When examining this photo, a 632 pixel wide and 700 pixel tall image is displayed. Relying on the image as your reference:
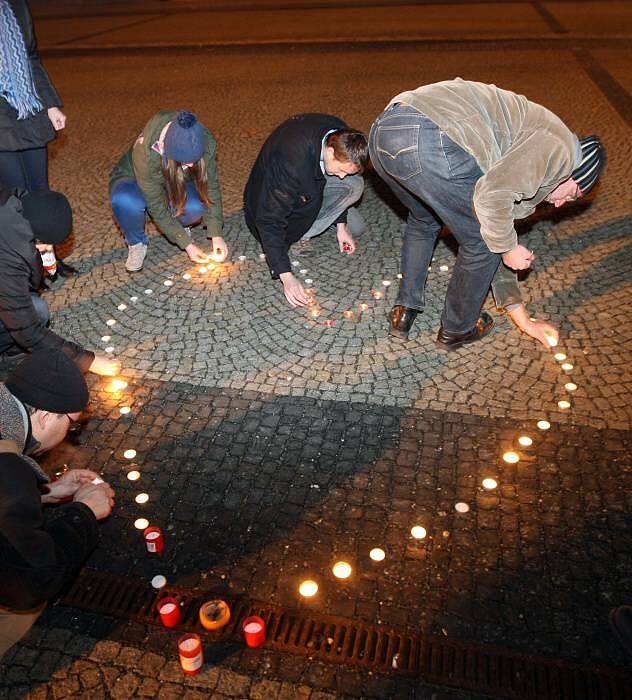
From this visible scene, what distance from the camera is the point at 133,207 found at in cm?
513

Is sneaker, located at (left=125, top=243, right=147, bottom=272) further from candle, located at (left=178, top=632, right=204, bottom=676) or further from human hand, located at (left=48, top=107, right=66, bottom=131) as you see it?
candle, located at (left=178, top=632, right=204, bottom=676)

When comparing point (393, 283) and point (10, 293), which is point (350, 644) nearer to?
point (10, 293)

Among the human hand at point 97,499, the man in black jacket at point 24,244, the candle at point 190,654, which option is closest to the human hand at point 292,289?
the man in black jacket at point 24,244

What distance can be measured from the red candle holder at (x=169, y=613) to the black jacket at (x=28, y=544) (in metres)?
0.41

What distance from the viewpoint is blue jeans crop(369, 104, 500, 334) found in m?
3.46

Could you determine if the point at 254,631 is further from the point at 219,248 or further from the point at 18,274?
the point at 219,248

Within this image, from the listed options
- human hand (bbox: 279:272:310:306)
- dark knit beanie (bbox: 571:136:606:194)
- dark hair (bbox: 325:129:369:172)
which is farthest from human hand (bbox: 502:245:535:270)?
human hand (bbox: 279:272:310:306)

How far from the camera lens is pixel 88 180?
7.11 meters

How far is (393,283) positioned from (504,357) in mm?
1223

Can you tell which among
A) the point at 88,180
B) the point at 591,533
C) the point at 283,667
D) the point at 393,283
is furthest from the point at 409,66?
the point at 283,667

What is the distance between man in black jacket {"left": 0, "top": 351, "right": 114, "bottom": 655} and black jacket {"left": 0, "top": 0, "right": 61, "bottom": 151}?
225 cm

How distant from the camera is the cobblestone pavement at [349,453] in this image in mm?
2736

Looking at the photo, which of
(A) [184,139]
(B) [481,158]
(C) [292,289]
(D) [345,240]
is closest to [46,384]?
(C) [292,289]

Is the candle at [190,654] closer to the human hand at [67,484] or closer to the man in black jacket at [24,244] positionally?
the human hand at [67,484]
